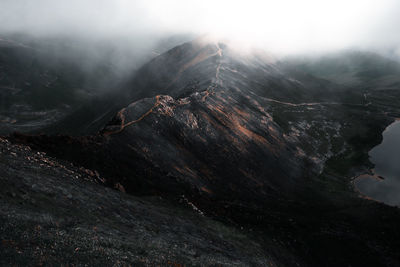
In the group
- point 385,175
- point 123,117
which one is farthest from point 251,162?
point 385,175

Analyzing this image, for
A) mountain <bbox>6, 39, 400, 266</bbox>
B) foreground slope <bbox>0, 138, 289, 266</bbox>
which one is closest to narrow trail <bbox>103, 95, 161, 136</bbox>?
mountain <bbox>6, 39, 400, 266</bbox>

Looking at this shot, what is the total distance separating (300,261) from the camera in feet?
115

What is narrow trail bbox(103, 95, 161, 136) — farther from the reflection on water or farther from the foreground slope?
the reflection on water

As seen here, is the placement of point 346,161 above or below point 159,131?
below

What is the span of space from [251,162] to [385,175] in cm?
4292

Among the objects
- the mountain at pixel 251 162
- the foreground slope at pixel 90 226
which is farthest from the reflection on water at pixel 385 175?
the foreground slope at pixel 90 226

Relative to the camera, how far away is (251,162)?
59.7 meters

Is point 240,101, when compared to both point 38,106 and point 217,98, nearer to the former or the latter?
point 217,98

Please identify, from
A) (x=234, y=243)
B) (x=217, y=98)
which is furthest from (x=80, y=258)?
(x=217, y=98)

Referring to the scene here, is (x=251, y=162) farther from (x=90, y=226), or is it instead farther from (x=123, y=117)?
(x=90, y=226)

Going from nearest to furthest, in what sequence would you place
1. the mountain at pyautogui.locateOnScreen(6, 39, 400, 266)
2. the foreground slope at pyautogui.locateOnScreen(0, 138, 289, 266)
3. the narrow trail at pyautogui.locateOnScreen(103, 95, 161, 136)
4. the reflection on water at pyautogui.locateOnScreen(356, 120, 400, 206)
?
the foreground slope at pyautogui.locateOnScreen(0, 138, 289, 266), the mountain at pyautogui.locateOnScreen(6, 39, 400, 266), the narrow trail at pyautogui.locateOnScreen(103, 95, 161, 136), the reflection on water at pyautogui.locateOnScreen(356, 120, 400, 206)

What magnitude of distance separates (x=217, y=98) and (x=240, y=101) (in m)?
12.9

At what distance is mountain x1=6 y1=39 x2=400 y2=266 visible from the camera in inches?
1437

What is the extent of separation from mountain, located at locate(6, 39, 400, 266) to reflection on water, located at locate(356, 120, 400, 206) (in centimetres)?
296
